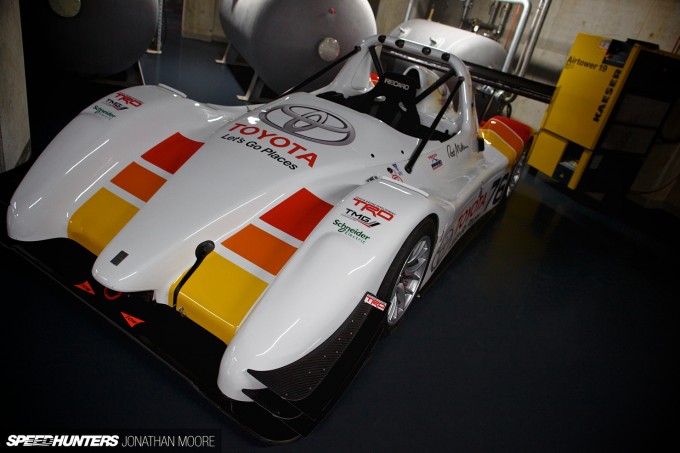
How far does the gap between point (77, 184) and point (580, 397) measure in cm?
270

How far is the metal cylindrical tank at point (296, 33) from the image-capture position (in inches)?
199

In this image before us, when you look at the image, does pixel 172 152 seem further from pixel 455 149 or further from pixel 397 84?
pixel 455 149

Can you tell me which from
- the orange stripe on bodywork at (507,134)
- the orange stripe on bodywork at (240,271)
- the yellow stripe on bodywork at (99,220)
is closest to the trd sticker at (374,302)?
the orange stripe on bodywork at (240,271)

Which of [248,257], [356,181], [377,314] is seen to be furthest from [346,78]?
[377,314]

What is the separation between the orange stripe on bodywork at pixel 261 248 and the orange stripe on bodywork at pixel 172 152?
2.04 ft

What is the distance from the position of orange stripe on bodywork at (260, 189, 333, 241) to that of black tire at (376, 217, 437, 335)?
1.41 feet

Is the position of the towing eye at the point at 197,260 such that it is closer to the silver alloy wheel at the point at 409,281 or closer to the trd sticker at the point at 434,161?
the silver alloy wheel at the point at 409,281

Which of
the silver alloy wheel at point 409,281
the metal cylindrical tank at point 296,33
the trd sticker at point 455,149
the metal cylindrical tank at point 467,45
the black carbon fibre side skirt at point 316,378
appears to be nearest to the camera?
the black carbon fibre side skirt at point 316,378

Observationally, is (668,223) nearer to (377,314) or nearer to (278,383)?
(377,314)

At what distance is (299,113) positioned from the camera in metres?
2.53

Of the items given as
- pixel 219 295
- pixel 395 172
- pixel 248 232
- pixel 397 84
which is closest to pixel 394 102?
pixel 397 84

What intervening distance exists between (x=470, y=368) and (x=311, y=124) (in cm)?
151

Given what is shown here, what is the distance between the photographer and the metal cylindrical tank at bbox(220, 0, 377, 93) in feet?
16.6

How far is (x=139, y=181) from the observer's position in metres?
2.25
